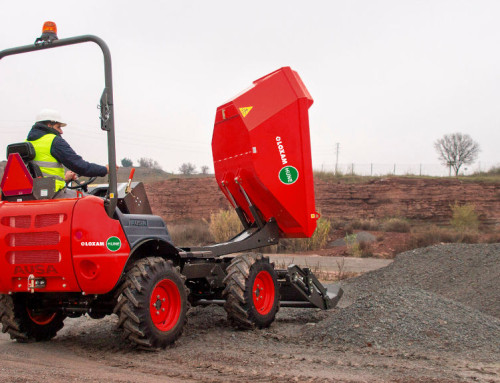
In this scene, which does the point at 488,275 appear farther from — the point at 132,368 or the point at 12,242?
the point at 12,242

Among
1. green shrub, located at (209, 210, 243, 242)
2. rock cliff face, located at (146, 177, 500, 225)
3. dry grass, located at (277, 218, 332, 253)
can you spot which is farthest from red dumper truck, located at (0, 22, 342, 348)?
→ rock cliff face, located at (146, 177, 500, 225)

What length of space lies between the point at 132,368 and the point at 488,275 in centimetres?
776

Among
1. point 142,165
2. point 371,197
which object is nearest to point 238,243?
point 371,197

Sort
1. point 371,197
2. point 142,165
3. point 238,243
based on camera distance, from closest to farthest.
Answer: point 238,243 → point 371,197 → point 142,165

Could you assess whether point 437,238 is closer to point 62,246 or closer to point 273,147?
point 273,147

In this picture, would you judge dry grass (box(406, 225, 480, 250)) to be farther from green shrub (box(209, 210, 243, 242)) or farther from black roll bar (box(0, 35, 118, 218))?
black roll bar (box(0, 35, 118, 218))

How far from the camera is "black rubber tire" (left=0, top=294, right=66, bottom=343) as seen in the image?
6629 millimetres

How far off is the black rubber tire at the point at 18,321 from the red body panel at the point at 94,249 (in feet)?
4.30

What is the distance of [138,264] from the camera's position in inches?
243

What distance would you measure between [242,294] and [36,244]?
2.65m

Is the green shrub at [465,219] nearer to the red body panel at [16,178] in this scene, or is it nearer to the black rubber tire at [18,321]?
the black rubber tire at [18,321]

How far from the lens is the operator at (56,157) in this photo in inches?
243

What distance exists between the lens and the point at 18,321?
21.9 feet

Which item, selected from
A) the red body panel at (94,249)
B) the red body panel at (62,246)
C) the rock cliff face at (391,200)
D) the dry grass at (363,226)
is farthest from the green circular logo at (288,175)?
the rock cliff face at (391,200)
